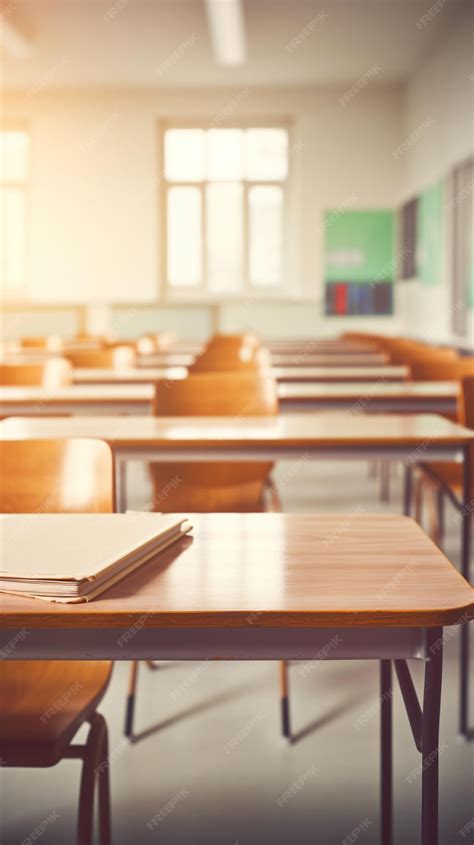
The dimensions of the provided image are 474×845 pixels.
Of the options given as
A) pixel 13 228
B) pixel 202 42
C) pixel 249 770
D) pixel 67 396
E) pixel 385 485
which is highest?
pixel 202 42

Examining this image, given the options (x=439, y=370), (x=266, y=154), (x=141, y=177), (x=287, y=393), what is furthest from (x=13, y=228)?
(x=287, y=393)

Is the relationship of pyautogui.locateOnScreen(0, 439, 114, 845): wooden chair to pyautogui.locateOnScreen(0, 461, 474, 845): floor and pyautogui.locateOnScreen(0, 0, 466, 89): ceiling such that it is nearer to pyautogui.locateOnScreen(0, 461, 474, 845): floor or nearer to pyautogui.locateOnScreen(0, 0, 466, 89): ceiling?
pyautogui.locateOnScreen(0, 461, 474, 845): floor

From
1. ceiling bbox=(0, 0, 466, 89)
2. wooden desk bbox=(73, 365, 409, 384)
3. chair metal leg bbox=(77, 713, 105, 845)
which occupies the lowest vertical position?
chair metal leg bbox=(77, 713, 105, 845)

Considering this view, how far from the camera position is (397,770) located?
2043 mm

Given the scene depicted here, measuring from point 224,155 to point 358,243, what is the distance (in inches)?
83.5

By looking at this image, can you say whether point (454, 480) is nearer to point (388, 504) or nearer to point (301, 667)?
point (301, 667)

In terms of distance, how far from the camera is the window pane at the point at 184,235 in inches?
490

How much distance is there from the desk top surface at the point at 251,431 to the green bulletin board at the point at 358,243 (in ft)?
31.7

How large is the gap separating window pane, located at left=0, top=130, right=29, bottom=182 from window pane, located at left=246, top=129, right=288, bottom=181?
2946 millimetres

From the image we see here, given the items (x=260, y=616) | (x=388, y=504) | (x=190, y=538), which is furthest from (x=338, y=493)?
(x=260, y=616)

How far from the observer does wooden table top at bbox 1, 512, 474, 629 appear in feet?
3.27

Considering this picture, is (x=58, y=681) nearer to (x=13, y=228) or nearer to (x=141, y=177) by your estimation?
(x=141, y=177)

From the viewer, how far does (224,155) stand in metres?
12.3


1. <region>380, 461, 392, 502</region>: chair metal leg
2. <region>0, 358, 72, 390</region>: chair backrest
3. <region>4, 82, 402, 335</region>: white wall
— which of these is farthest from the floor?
<region>4, 82, 402, 335</region>: white wall
